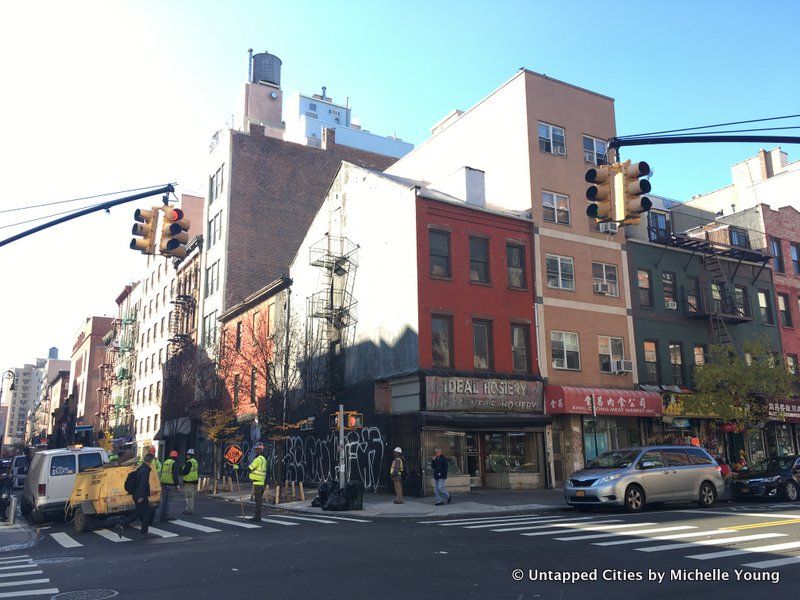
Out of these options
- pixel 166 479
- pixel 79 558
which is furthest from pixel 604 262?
pixel 79 558

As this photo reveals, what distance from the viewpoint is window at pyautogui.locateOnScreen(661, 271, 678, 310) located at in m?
31.3

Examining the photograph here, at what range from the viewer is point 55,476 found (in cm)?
1830

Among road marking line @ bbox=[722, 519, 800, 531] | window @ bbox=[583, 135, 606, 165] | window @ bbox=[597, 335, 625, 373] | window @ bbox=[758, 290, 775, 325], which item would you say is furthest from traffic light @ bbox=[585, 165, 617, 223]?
window @ bbox=[758, 290, 775, 325]

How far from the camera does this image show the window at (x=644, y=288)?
3053 centimetres

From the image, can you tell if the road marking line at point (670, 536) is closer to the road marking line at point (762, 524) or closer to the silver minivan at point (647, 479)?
the road marking line at point (762, 524)

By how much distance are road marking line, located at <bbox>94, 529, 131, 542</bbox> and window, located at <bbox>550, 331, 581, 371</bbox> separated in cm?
1757

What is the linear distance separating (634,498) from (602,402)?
1013 cm

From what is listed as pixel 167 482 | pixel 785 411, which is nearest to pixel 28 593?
pixel 167 482

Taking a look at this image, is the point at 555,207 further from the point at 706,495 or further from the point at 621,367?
the point at 706,495

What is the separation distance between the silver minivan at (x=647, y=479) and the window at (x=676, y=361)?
12406mm

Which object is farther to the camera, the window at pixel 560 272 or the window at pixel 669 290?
the window at pixel 669 290

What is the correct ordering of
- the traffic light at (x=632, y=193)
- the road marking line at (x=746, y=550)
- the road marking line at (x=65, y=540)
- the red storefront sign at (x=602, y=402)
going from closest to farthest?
the traffic light at (x=632, y=193), the road marking line at (x=746, y=550), the road marking line at (x=65, y=540), the red storefront sign at (x=602, y=402)

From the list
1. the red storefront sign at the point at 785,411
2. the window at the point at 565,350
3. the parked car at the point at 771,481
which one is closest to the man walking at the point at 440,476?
the window at the point at 565,350

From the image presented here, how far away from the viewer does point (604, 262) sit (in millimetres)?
29562
